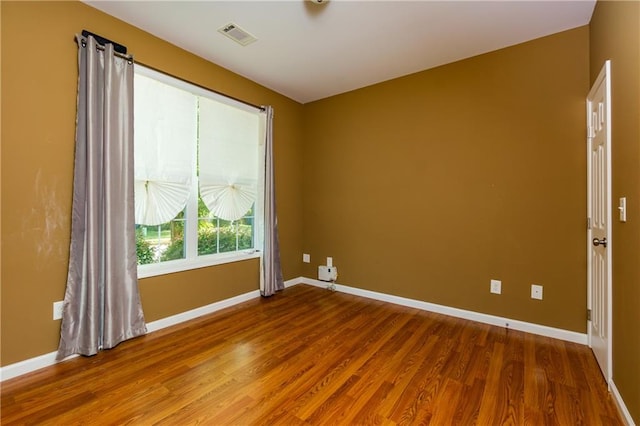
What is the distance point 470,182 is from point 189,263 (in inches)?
114

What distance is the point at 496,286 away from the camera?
280 cm

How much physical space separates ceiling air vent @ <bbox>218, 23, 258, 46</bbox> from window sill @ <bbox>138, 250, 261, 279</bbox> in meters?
2.12

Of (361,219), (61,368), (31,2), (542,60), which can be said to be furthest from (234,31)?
(61,368)

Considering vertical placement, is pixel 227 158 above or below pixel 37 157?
above

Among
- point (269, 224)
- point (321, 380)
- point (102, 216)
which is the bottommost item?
point (321, 380)

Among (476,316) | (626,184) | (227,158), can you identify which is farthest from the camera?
(227,158)

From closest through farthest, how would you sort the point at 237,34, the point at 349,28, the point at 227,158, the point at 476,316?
the point at 349,28
the point at 237,34
the point at 476,316
the point at 227,158

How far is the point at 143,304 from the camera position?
8.39 feet

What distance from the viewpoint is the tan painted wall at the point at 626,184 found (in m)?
1.43

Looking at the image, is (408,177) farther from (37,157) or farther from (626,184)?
(37,157)

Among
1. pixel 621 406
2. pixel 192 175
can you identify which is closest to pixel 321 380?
pixel 621 406

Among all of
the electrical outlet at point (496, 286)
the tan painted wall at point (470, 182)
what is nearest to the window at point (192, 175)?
the tan painted wall at point (470, 182)

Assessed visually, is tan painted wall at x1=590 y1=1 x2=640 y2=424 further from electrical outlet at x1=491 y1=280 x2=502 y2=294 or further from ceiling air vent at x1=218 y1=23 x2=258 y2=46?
ceiling air vent at x1=218 y1=23 x2=258 y2=46

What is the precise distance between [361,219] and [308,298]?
1168 millimetres
